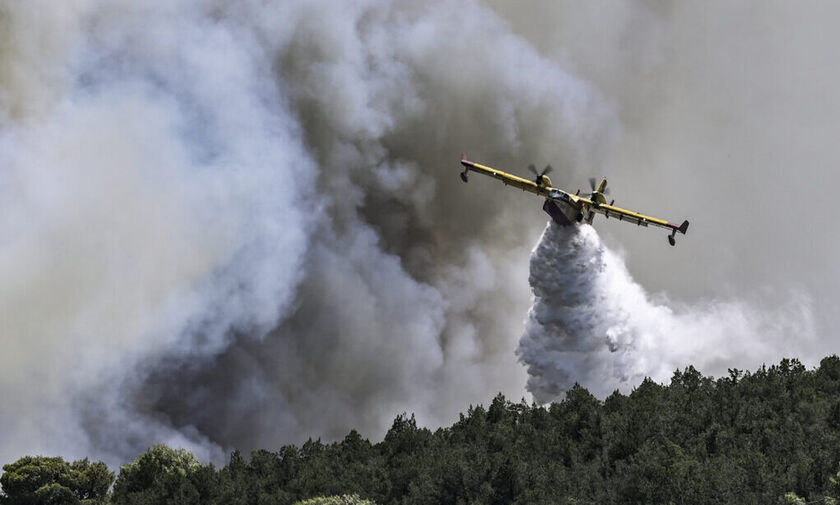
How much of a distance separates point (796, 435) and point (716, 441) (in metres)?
7.13

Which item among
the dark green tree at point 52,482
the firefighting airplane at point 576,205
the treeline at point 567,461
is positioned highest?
the firefighting airplane at point 576,205

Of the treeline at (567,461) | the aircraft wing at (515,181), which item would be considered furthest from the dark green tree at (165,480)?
the aircraft wing at (515,181)

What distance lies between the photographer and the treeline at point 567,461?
108500 mm

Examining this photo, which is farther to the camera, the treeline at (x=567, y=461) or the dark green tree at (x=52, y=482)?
the dark green tree at (x=52, y=482)

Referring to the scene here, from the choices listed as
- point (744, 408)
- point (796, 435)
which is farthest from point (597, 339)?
point (796, 435)

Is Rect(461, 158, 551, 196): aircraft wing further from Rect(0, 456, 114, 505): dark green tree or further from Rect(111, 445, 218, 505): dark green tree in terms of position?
Rect(0, 456, 114, 505): dark green tree

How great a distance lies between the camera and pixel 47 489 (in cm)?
15400

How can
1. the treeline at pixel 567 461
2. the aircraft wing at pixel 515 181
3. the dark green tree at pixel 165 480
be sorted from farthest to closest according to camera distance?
the aircraft wing at pixel 515 181 < the dark green tree at pixel 165 480 < the treeline at pixel 567 461

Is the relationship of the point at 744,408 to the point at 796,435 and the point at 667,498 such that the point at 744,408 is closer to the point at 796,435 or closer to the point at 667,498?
the point at 796,435

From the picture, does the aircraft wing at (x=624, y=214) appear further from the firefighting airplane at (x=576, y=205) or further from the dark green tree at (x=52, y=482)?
the dark green tree at (x=52, y=482)

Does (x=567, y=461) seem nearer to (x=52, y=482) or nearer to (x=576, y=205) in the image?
(x=576, y=205)

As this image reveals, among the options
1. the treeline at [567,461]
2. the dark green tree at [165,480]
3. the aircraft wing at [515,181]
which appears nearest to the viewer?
the treeline at [567,461]

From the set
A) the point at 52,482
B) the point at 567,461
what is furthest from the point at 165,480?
the point at 567,461

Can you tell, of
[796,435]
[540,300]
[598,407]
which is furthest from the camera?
[540,300]
